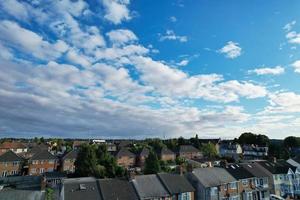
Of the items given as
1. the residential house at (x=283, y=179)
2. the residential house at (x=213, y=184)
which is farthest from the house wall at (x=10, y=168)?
the residential house at (x=283, y=179)

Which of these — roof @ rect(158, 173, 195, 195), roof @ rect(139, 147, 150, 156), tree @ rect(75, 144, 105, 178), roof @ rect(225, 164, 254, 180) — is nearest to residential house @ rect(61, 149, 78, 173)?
roof @ rect(139, 147, 150, 156)

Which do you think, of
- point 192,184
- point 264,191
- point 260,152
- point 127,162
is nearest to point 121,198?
point 192,184

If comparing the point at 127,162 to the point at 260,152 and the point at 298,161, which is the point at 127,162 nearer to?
the point at 298,161

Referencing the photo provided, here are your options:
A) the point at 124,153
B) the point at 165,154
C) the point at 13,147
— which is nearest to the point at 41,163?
the point at 124,153

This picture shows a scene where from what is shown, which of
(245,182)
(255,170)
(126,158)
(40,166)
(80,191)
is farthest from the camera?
(126,158)

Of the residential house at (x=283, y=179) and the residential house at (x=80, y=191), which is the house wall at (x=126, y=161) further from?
the residential house at (x=80, y=191)

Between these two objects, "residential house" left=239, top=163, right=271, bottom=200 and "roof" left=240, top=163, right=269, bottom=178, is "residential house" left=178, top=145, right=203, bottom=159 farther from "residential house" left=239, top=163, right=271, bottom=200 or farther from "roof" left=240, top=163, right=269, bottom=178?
"residential house" left=239, top=163, right=271, bottom=200

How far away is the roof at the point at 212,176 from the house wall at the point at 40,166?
5716 centimetres

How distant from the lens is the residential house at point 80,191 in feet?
116

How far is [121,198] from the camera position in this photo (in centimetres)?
3744

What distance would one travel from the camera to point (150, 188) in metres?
41.3

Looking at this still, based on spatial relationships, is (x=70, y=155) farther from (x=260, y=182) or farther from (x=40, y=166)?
(x=260, y=182)

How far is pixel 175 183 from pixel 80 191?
16164 millimetres

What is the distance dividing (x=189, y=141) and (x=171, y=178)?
11598cm
